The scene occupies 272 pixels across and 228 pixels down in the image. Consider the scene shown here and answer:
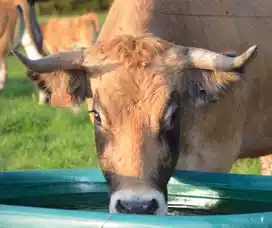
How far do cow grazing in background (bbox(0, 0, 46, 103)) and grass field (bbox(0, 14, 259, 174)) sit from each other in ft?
12.3

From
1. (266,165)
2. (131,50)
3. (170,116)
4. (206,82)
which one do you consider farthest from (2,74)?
(170,116)

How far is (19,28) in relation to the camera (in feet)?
49.4

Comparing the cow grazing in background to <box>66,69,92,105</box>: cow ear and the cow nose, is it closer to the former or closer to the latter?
<box>66,69,92,105</box>: cow ear

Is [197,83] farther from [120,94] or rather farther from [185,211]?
[185,211]

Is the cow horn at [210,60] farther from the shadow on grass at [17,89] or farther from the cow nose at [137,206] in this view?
the shadow on grass at [17,89]

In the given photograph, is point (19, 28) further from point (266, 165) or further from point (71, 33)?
point (266, 165)

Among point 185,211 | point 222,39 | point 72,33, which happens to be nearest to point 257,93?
point 222,39

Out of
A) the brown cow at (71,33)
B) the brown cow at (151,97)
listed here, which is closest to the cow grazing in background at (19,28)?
the brown cow at (71,33)

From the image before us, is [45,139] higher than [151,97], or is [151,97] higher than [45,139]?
[151,97]

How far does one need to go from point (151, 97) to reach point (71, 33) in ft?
54.2

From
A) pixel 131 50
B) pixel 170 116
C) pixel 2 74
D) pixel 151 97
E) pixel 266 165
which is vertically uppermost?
pixel 131 50

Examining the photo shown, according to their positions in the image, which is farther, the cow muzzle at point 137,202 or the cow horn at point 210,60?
the cow horn at point 210,60

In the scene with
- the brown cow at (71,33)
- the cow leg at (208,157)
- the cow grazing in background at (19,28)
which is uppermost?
the cow leg at (208,157)

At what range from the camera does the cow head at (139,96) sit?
321cm
